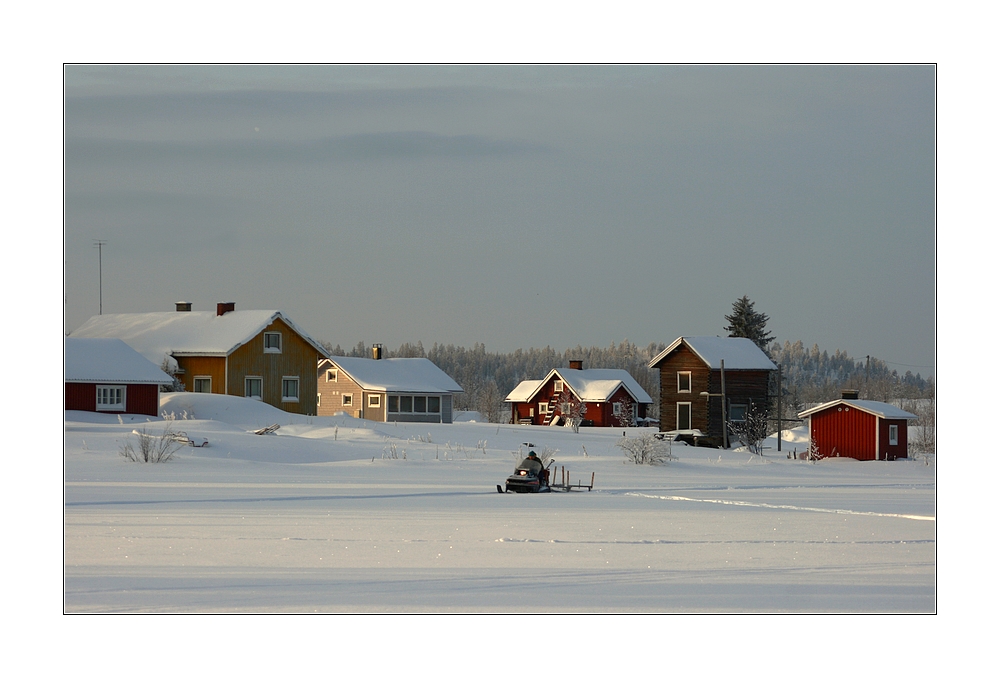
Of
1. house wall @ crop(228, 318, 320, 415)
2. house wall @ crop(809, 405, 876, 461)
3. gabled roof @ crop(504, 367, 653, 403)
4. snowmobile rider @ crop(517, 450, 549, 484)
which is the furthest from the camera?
gabled roof @ crop(504, 367, 653, 403)

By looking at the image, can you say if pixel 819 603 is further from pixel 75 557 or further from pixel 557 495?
A: pixel 557 495

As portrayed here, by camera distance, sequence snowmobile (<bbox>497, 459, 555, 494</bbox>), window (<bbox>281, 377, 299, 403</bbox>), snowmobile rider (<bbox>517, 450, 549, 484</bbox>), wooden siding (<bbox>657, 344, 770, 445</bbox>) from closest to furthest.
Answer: snowmobile (<bbox>497, 459, 555, 494</bbox>) < snowmobile rider (<bbox>517, 450, 549, 484</bbox>) < window (<bbox>281, 377, 299, 403</bbox>) < wooden siding (<bbox>657, 344, 770, 445</bbox>)

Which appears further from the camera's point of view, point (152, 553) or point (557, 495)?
point (557, 495)

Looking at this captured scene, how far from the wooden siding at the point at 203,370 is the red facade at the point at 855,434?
2621 centimetres

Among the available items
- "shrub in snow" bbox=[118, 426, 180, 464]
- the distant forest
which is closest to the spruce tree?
the distant forest

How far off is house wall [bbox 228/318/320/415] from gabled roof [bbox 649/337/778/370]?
674 inches

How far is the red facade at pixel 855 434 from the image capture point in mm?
41312

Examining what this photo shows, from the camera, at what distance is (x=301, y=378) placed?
5419 cm

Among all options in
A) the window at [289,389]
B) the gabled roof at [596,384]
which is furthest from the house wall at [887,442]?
the gabled roof at [596,384]

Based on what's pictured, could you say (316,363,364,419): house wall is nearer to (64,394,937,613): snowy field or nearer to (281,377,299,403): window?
(281,377,299,403): window

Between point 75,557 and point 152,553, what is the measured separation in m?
0.87

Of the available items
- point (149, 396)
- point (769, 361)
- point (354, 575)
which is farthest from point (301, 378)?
point (354, 575)

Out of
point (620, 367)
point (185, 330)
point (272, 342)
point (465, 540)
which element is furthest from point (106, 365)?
point (620, 367)

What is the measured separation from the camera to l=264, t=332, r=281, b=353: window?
52.8m
